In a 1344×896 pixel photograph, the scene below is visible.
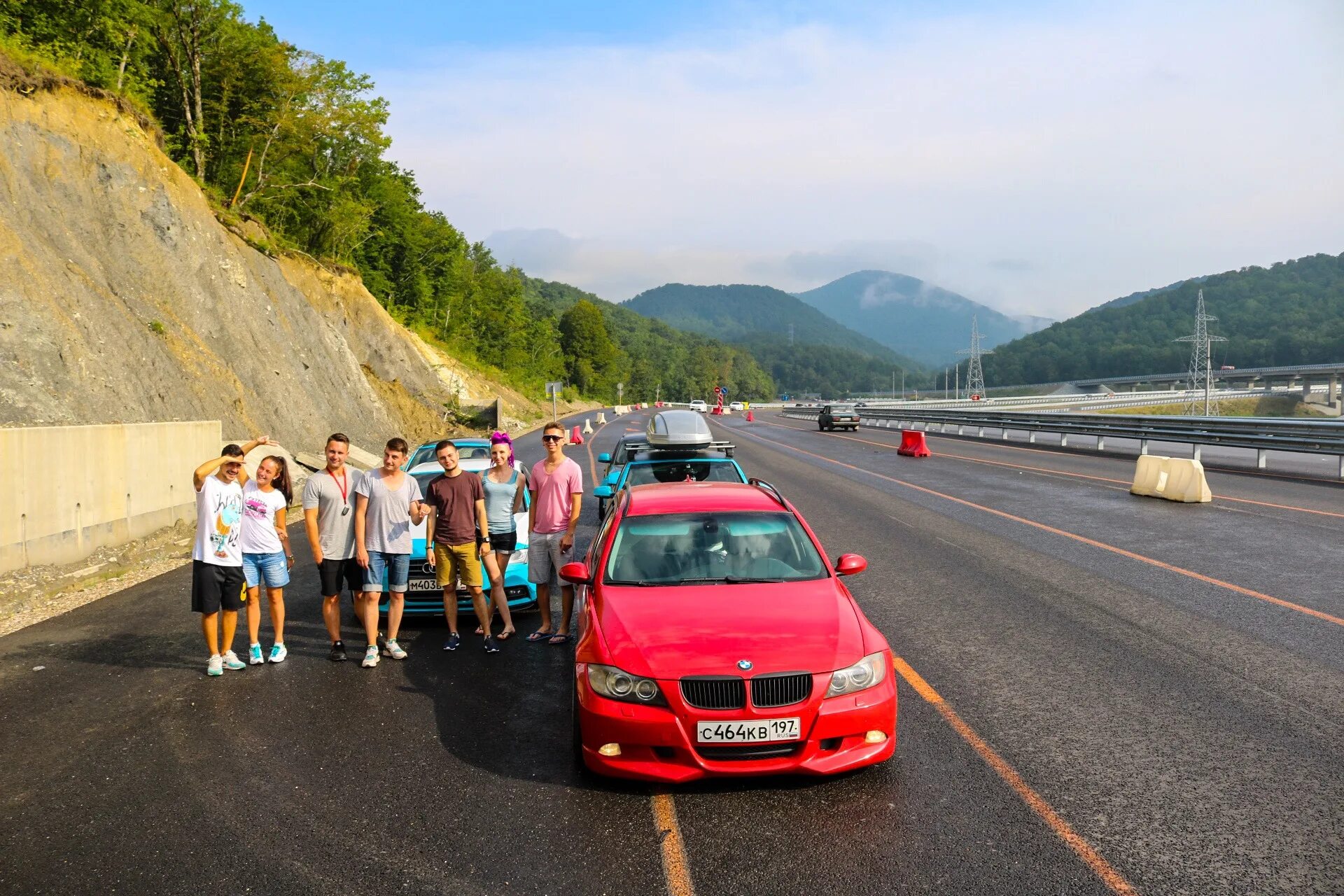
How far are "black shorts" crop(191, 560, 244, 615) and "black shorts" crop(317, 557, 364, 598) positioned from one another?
59cm

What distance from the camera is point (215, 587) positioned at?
649 cm

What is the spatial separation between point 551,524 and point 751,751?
3.47m

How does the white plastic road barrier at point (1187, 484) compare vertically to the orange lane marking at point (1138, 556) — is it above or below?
above

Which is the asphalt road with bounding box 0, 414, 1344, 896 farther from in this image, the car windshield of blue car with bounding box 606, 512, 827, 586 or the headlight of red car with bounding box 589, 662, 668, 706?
the car windshield of blue car with bounding box 606, 512, 827, 586

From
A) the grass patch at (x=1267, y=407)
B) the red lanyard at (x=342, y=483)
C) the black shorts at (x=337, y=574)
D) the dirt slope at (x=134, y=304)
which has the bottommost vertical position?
the grass patch at (x=1267, y=407)

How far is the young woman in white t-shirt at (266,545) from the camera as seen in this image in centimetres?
671

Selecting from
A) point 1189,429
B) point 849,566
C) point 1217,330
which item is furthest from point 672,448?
point 1217,330

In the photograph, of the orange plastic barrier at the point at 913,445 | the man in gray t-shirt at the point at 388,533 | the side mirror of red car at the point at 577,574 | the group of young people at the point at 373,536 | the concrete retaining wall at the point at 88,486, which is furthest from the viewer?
the orange plastic barrier at the point at 913,445

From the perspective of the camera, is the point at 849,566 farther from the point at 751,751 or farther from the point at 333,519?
the point at 333,519

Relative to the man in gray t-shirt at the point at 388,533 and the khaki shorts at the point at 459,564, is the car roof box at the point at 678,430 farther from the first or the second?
the man in gray t-shirt at the point at 388,533

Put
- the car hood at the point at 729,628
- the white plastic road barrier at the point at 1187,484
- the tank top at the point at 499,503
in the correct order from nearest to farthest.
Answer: the car hood at the point at 729,628 → the tank top at the point at 499,503 → the white plastic road barrier at the point at 1187,484

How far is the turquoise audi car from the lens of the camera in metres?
Answer: 7.88

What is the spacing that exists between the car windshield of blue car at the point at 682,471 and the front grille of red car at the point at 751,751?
6.13m

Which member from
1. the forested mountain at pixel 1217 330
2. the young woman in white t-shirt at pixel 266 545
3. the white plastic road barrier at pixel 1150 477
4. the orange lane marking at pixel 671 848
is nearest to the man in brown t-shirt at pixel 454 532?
the young woman in white t-shirt at pixel 266 545
